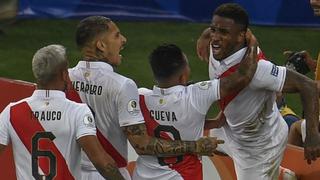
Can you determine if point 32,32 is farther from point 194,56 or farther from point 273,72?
point 273,72

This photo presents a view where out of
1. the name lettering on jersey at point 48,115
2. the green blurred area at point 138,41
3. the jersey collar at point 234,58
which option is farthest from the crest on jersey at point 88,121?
the green blurred area at point 138,41

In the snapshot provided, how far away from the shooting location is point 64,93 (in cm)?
663

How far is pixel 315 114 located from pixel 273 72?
431mm

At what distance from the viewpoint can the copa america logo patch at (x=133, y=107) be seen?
22.5ft

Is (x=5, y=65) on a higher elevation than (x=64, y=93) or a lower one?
lower

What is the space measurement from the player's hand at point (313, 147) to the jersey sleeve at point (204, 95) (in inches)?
33.2

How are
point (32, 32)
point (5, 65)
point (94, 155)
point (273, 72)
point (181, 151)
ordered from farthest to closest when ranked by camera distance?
1. point (32, 32)
2. point (5, 65)
3. point (273, 72)
4. point (181, 151)
5. point (94, 155)

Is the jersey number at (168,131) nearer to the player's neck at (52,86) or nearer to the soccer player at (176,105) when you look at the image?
the soccer player at (176,105)

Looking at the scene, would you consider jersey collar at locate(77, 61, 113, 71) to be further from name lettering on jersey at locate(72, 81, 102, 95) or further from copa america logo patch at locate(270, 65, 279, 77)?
copa america logo patch at locate(270, 65, 279, 77)

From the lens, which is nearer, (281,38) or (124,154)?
(124,154)

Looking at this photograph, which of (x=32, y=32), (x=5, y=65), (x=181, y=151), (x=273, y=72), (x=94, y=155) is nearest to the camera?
(x=94, y=155)

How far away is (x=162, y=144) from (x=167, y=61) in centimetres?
56

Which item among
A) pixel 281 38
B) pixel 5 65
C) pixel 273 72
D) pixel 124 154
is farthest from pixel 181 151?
pixel 281 38

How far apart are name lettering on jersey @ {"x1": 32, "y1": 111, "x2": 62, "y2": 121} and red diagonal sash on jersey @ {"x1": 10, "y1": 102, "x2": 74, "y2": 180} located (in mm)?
27
